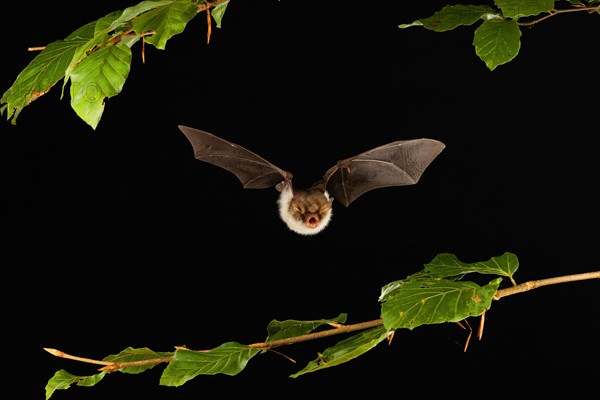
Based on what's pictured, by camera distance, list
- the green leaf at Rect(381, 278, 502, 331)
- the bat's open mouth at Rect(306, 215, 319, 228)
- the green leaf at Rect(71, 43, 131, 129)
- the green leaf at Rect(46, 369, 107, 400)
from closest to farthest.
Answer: the green leaf at Rect(71, 43, 131, 129)
the green leaf at Rect(381, 278, 502, 331)
the green leaf at Rect(46, 369, 107, 400)
the bat's open mouth at Rect(306, 215, 319, 228)

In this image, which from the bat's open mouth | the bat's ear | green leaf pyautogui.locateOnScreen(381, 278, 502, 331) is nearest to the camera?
green leaf pyautogui.locateOnScreen(381, 278, 502, 331)

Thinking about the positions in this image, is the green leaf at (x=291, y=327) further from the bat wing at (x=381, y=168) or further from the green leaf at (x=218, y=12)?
the green leaf at (x=218, y=12)

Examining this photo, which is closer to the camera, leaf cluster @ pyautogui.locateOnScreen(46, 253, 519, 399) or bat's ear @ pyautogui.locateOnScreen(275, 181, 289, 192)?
leaf cluster @ pyautogui.locateOnScreen(46, 253, 519, 399)

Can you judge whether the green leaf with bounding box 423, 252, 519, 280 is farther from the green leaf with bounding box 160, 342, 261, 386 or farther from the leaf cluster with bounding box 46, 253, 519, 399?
the green leaf with bounding box 160, 342, 261, 386

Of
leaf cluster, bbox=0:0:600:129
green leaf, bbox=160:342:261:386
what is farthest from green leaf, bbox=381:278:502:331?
leaf cluster, bbox=0:0:600:129

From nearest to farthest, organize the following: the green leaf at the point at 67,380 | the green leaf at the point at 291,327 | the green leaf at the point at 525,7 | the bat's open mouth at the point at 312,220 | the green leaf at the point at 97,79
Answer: the green leaf at the point at 97,79 < the green leaf at the point at 525,7 < the green leaf at the point at 67,380 < the green leaf at the point at 291,327 < the bat's open mouth at the point at 312,220

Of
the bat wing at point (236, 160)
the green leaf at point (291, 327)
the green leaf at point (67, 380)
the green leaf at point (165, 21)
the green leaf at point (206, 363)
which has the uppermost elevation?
the green leaf at point (165, 21)

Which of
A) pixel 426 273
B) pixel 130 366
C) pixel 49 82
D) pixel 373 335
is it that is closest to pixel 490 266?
pixel 426 273

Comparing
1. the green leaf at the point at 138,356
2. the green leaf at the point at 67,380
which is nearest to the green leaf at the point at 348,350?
the green leaf at the point at 138,356
